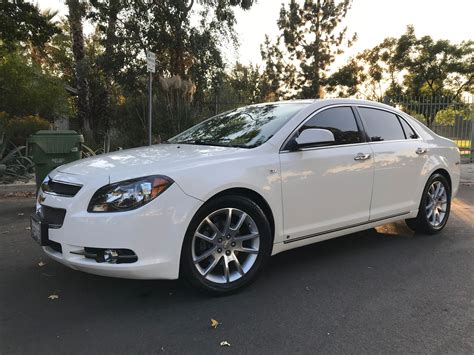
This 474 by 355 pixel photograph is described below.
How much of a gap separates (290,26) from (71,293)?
34.7 meters

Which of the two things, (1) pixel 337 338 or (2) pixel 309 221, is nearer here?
(1) pixel 337 338

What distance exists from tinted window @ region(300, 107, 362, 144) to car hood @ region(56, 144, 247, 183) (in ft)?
3.11

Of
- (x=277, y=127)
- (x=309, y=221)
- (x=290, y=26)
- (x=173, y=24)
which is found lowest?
(x=309, y=221)

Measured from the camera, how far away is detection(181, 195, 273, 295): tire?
3.36 metres

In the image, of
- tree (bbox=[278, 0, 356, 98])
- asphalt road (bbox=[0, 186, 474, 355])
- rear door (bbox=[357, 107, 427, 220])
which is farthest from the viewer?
tree (bbox=[278, 0, 356, 98])

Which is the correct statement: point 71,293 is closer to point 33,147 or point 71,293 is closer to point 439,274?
point 439,274

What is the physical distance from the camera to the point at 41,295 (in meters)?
3.61

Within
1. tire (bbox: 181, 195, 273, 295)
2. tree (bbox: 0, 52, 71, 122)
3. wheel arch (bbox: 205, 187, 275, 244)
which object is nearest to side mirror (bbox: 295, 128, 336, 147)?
wheel arch (bbox: 205, 187, 275, 244)

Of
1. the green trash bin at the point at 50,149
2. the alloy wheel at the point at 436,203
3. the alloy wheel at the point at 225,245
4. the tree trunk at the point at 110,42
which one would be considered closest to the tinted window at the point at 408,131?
the alloy wheel at the point at 436,203

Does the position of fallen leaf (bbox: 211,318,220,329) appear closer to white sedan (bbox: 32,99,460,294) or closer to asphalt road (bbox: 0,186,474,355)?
asphalt road (bbox: 0,186,474,355)

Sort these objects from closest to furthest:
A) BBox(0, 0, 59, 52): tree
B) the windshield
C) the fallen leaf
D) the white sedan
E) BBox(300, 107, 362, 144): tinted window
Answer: the fallen leaf
the white sedan
the windshield
BBox(300, 107, 362, 144): tinted window
BBox(0, 0, 59, 52): tree

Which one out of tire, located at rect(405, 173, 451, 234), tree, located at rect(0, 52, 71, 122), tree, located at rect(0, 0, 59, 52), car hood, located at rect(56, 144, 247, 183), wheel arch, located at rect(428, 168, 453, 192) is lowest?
tire, located at rect(405, 173, 451, 234)

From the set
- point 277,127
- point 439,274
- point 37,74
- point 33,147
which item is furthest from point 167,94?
point 439,274

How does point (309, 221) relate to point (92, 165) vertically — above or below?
below
